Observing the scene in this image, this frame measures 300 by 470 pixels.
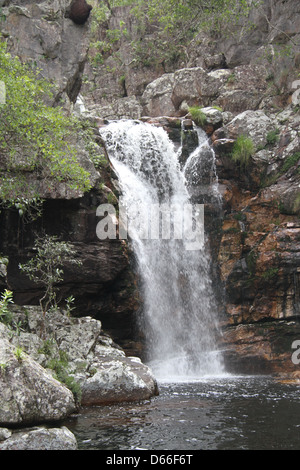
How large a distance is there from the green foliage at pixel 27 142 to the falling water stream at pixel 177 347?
4471 mm

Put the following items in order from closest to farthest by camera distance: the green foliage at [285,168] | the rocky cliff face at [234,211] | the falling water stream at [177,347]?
the falling water stream at [177,347]
the rocky cliff face at [234,211]
the green foliage at [285,168]

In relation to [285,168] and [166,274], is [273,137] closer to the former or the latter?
[285,168]

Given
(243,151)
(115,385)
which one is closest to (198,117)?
(243,151)

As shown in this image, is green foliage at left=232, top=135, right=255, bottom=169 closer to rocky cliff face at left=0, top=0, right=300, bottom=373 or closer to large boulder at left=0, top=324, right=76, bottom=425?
rocky cliff face at left=0, top=0, right=300, bottom=373

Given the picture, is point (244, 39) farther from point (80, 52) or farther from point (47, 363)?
point (47, 363)

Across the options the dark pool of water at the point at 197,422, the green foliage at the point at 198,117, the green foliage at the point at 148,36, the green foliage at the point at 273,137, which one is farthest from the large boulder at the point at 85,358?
the green foliage at the point at 148,36

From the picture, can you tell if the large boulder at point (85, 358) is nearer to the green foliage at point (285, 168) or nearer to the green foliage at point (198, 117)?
the green foliage at point (285, 168)

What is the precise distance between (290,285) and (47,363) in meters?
10.2

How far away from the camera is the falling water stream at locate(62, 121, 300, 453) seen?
6.88m

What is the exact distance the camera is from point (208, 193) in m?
18.3

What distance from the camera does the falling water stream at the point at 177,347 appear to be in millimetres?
6883

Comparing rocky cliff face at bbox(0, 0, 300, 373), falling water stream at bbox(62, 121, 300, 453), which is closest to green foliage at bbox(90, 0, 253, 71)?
rocky cliff face at bbox(0, 0, 300, 373)

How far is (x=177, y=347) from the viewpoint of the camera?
15602mm
